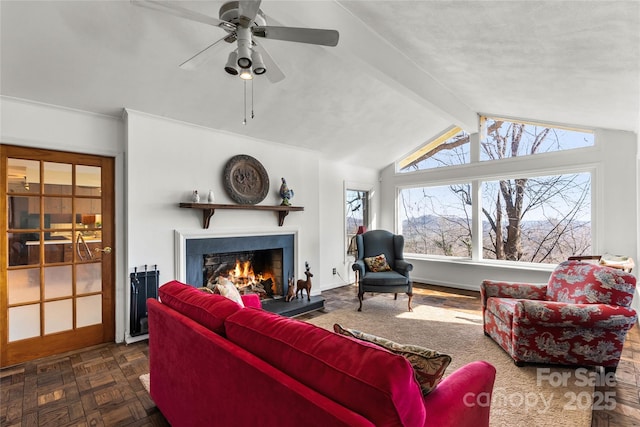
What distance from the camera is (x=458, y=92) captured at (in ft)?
12.7

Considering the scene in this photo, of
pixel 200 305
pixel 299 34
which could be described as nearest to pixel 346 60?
pixel 299 34

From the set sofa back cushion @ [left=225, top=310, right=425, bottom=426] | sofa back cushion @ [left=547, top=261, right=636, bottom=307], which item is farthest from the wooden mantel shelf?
sofa back cushion @ [left=547, top=261, right=636, bottom=307]

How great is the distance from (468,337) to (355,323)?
1.21 m

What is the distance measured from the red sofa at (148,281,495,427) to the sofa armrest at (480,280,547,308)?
6.98 ft

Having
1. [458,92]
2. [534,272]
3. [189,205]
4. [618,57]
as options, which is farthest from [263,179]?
[534,272]

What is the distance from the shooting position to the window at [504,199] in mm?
4383

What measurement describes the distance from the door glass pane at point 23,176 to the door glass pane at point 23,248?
0.41 metres

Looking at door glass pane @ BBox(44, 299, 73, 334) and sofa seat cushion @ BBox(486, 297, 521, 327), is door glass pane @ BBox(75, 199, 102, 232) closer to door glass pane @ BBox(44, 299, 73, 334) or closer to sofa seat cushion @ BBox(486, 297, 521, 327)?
door glass pane @ BBox(44, 299, 73, 334)

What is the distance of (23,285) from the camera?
2752mm

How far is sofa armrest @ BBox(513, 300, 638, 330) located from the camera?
92.7 inches

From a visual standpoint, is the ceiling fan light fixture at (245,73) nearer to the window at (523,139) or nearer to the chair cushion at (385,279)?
Answer: the chair cushion at (385,279)

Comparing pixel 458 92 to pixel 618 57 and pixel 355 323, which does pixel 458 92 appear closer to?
pixel 618 57

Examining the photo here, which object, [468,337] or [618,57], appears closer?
[618,57]

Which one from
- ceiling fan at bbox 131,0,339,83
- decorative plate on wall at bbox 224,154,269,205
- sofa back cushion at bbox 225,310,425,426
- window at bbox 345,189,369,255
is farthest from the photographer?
window at bbox 345,189,369,255
